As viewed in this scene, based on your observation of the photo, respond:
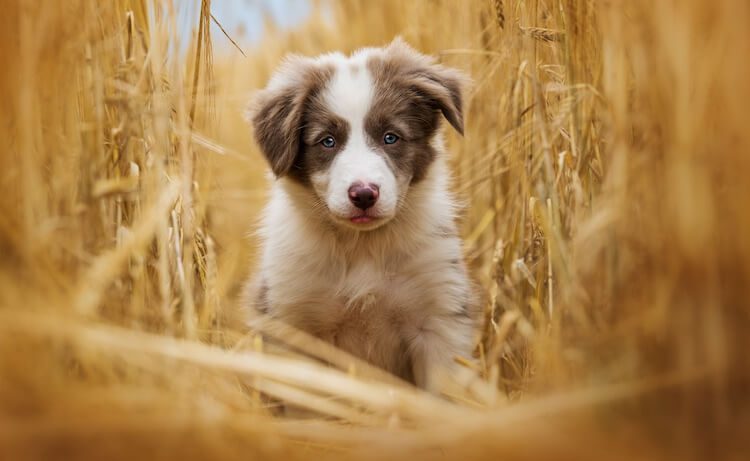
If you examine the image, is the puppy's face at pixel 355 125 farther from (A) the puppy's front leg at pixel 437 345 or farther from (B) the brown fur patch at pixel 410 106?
(A) the puppy's front leg at pixel 437 345

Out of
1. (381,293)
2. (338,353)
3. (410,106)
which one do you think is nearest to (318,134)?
(410,106)

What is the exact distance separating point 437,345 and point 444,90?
114cm

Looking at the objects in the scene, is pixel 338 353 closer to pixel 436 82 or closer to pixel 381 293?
pixel 381 293

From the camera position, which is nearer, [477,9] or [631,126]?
[631,126]

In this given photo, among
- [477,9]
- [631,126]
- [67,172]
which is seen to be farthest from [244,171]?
[631,126]

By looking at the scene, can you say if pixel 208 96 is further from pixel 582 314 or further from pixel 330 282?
pixel 582 314

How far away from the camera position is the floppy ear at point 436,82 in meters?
3.63

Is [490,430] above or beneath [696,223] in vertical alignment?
beneath

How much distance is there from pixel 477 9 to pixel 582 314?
267 cm

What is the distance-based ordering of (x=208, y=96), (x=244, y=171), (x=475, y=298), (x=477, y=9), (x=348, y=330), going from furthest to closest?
1. (x=244, y=171)
2. (x=477, y=9)
3. (x=475, y=298)
4. (x=348, y=330)
5. (x=208, y=96)

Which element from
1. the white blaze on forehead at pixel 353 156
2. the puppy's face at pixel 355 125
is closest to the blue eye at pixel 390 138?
the puppy's face at pixel 355 125

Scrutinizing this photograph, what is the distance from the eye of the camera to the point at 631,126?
2.21 metres

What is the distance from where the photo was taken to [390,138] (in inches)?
141

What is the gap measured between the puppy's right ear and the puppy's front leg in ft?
3.04
